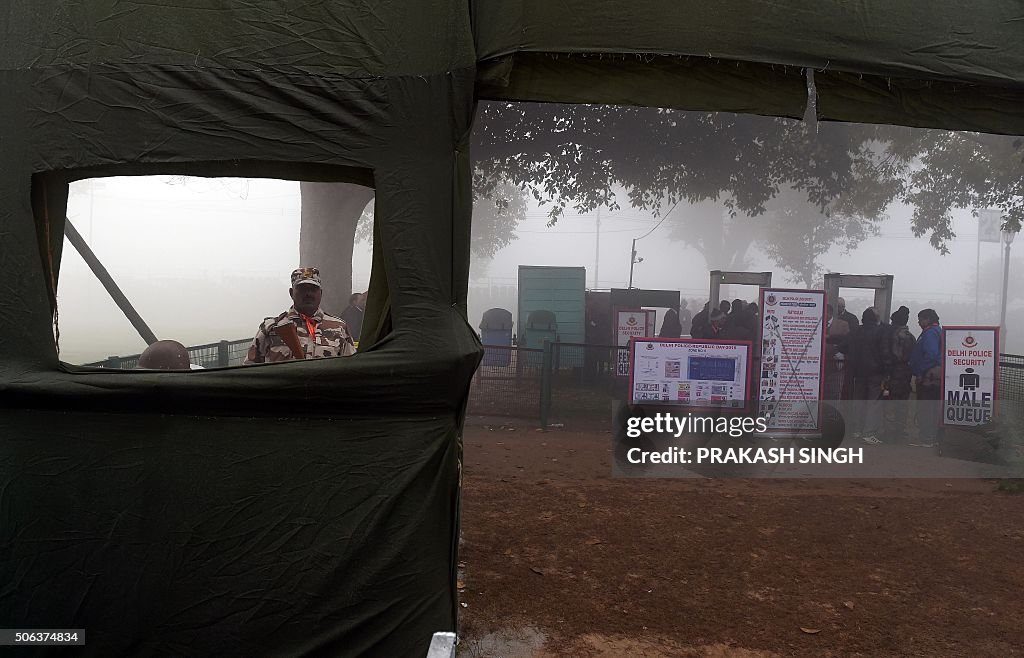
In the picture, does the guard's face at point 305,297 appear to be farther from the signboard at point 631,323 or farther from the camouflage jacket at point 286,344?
the signboard at point 631,323

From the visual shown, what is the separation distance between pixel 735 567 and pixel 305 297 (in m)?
3.89

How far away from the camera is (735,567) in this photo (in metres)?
5.31

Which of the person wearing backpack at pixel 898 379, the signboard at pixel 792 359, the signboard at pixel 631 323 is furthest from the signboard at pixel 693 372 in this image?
the signboard at pixel 631 323

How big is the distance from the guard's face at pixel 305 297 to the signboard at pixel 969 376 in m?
8.83

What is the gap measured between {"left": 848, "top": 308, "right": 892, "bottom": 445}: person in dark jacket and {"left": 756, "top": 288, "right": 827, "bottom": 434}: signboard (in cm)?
222

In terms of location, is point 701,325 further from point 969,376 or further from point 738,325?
point 969,376

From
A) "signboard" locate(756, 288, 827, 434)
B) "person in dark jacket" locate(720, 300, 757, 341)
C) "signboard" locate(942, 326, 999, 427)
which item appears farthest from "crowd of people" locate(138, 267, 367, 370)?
"signboard" locate(942, 326, 999, 427)

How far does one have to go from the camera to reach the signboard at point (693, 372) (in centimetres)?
856

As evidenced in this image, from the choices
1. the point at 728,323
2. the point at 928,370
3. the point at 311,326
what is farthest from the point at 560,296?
the point at 311,326

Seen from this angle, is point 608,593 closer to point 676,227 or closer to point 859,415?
point 859,415

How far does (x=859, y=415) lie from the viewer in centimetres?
1093

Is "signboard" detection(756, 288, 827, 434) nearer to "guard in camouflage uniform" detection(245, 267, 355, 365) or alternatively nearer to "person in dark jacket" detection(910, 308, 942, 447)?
"person in dark jacket" detection(910, 308, 942, 447)

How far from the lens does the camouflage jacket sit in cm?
500

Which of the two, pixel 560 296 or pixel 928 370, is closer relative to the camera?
pixel 928 370
